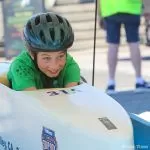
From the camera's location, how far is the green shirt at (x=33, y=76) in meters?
3.05

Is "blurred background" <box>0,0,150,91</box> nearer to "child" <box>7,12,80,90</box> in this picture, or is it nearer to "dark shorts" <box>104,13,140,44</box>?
"dark shorts" <box>104,13,140,44</box>

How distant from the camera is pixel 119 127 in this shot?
8.18 feet

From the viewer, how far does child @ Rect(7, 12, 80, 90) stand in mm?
3021

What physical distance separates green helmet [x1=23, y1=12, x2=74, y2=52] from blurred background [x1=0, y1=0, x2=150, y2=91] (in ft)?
7.37

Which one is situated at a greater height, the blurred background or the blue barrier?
the blue barrier

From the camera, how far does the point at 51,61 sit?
303cm

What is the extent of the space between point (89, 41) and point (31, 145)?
7531 millimetres

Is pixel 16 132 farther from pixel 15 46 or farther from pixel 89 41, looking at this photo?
pixel 89 41

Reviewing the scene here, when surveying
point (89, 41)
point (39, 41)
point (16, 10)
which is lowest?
point (89, 41)

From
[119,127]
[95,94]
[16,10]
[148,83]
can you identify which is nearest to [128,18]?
[148,83]

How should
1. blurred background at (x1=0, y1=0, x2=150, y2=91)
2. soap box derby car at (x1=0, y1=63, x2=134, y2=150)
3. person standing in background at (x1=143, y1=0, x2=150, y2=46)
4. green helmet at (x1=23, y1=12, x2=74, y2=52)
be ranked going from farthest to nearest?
person standing in background at (x1=143, y1=0, x2=150, y2=46) < blurred background at (x1=0, y1=0, x2=150, y2=91) < green helmet at (x1=23, y1=12, x2=74, y2=52) < soap box derby car at (x1=0, y1=63, x2=134, y2=150)

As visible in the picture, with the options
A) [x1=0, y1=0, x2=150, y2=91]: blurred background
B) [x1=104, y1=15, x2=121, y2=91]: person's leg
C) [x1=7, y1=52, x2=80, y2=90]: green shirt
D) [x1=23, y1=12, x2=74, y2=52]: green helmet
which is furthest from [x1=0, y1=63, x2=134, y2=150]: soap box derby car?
[x1=104, y1=15, x2=121, y2=91]: person's leg

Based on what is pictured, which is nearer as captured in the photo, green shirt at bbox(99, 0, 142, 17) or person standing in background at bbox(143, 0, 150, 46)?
green shirt at bbox(99, 0, 142, 17)

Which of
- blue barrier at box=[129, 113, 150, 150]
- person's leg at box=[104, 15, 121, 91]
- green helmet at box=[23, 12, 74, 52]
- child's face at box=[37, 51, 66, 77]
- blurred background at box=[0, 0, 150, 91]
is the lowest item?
blurred background at box=[0, 0, 150, 91]
